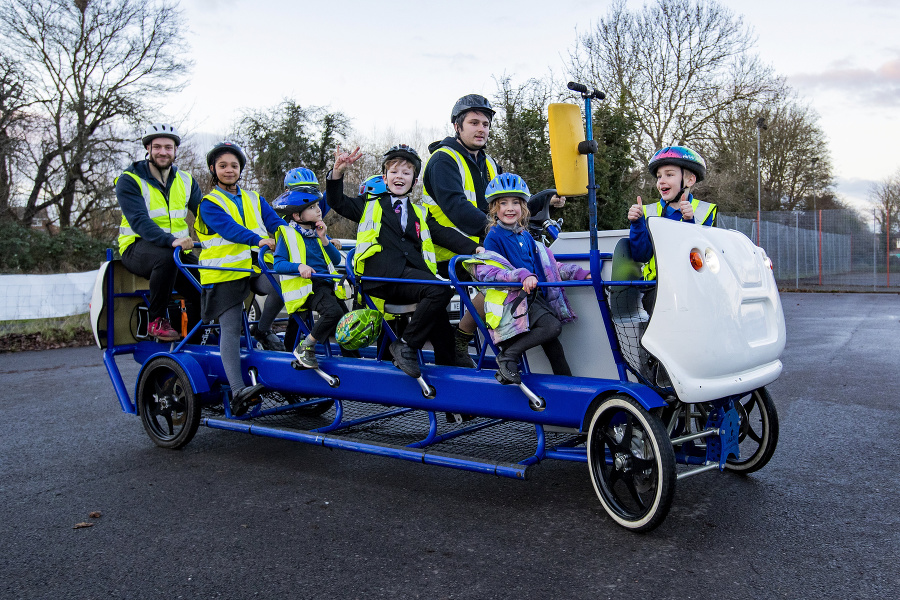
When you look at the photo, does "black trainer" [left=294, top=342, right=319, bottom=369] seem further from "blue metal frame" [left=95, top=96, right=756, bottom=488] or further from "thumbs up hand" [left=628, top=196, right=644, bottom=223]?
"thumbs up hand" [left=628, top=196, right=644, bottom=223]

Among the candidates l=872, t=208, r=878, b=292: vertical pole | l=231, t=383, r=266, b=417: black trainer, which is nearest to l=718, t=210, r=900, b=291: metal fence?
l=872, t=208, r=878, b=292: vertical pole

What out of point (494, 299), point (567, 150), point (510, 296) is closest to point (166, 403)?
point (494, 299)

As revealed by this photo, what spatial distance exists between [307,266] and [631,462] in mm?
2403

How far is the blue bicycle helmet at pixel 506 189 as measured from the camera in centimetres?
410

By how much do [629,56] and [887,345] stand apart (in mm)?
23647

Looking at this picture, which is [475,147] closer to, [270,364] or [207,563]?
[270,364]

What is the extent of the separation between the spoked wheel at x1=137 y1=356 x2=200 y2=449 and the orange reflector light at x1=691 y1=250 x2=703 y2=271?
3.52 m

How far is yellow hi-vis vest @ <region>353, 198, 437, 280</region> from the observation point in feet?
14.8

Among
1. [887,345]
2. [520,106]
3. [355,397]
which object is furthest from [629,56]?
[355,397]

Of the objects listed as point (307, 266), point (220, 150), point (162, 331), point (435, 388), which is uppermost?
point (220, 150)

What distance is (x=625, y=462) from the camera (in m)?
3.51

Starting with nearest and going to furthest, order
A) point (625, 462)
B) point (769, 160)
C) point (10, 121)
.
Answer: point (625, 462) < point (10, 121) < point (769, 160)

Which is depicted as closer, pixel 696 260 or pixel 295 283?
pixel 696 260

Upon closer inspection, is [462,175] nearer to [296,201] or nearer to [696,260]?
[296,201]
